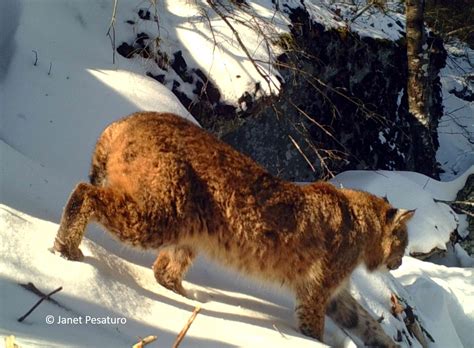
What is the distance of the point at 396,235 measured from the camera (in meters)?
5.29

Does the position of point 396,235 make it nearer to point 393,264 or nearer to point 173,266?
point 393,264

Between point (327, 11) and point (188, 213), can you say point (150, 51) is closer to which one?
point (188, 213)

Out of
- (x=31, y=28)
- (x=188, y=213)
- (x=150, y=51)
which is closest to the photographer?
(x=188, y=213)

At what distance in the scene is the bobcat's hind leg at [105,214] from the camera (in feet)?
12.9

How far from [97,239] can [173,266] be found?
56 cm

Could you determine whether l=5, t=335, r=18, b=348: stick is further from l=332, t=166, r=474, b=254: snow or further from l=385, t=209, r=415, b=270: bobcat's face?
l=332, t=166, r=474, b=254: snow

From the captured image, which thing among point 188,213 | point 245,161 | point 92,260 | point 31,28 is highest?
point 31,28

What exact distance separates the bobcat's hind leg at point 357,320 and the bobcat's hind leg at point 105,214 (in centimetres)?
171

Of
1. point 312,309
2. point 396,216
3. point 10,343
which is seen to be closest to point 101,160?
point 312,309

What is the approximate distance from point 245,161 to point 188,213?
620 millimetres

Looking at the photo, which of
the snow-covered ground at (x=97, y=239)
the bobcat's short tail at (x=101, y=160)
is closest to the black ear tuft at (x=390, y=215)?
the snow-covered ground at (x=97, y=239)

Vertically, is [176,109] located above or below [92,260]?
above

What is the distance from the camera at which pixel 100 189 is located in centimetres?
404

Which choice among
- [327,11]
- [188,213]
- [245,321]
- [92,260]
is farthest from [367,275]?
[327,11]
